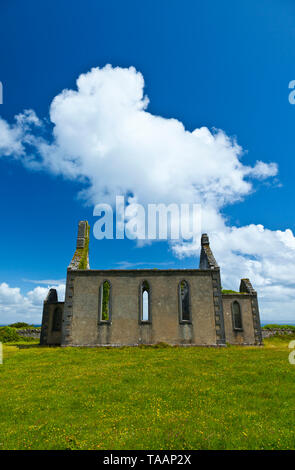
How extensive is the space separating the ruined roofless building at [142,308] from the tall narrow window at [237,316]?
56.5 inches

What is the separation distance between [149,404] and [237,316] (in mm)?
19858

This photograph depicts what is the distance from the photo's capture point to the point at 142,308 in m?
23.2

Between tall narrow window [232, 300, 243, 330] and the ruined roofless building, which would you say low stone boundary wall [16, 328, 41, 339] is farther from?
tall narrow window [232, 300, 243, 330]

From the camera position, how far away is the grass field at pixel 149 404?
671 centimetres

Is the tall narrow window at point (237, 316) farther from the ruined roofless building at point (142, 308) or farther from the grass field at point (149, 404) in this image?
the grass field at point (149, 404)

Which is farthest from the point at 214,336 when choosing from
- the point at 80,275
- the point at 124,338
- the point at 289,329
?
the point at 289,329

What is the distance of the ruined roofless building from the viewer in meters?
22.4

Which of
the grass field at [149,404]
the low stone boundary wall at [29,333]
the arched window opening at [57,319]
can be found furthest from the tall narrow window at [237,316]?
the low stone boundary wall at [29,333]

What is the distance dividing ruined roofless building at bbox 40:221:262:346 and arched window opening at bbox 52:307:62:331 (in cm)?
382

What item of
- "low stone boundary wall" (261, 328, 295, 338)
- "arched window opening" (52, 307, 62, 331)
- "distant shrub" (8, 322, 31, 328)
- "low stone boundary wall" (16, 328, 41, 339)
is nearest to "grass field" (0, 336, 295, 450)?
"arched window opening" (52, 307, 62, 331)

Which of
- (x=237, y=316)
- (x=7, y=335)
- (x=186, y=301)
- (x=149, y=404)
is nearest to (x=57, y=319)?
(x=7, y=335)
